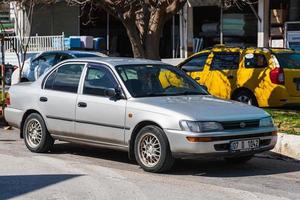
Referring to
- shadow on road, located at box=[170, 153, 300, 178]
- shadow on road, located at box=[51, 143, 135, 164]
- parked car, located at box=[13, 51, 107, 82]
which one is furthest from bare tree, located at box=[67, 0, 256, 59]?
shadow on road, located at box=[170, 153, 300, 178]

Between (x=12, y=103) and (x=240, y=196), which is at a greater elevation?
(x=12, y=103)

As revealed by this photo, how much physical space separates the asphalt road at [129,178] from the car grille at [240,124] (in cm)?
66

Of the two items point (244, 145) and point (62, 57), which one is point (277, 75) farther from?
point (62, 57)

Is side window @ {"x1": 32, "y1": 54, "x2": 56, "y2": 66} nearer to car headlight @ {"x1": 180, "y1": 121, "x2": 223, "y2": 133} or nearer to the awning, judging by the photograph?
the awning

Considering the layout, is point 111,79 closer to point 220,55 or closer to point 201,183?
point 201,183

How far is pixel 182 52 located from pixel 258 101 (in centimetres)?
1102

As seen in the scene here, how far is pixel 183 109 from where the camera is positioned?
329 inches

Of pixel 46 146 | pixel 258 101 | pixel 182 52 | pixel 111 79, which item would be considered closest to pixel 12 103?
pixel 46 146

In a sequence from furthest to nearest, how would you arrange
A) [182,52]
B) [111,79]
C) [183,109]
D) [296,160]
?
[182,52]
[296,160]
[111,79]
[183,109]

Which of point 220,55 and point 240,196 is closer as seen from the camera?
point 240,196

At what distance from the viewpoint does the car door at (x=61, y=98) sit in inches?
380

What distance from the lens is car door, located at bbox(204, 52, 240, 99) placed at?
1521 cm

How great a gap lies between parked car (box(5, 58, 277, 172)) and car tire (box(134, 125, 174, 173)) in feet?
0.04


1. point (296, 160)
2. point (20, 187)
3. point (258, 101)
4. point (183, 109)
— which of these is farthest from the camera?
point (258, 101)
